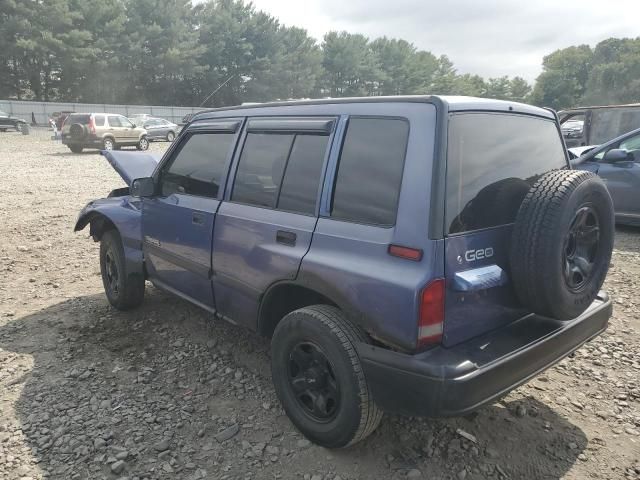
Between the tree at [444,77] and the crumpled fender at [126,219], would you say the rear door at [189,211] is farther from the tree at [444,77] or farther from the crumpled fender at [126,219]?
the tree at [444,77]

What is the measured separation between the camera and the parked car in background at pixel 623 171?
694 cm

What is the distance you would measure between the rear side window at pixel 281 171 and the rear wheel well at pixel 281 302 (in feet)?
1.53

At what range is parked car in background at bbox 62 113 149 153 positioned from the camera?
1986 cm

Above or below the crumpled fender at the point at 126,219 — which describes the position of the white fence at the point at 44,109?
above

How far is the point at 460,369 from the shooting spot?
220 cm

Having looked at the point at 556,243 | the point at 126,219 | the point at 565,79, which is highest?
the point at 565,79

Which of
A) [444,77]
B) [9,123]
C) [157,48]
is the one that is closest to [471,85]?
[444,77]

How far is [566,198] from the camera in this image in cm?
239

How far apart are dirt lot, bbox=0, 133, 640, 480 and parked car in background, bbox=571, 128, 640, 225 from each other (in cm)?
271

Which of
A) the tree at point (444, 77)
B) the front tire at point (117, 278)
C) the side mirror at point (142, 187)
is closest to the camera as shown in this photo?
the side mirror at point (142, 187)

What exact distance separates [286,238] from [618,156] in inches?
237

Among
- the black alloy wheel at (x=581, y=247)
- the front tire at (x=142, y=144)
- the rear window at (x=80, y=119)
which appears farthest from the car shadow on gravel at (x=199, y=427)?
the front tire at (x=142, y=144)

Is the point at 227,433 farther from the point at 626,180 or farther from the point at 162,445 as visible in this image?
the point at 626,180

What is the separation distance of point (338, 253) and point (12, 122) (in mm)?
33630
